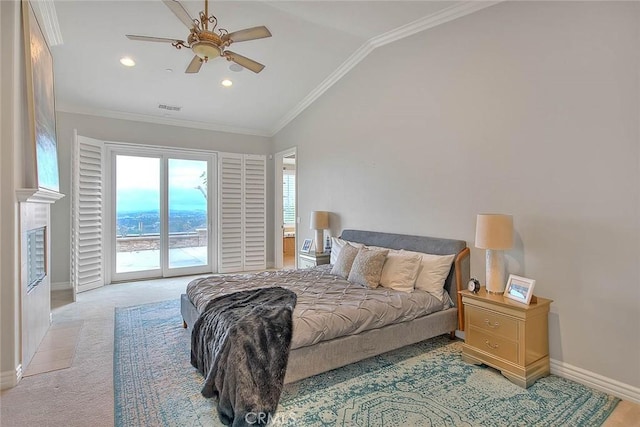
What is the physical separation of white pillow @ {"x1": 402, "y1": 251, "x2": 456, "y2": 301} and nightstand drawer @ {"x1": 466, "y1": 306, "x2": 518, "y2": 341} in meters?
0.37

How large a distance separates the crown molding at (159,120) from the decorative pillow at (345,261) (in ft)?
13.0

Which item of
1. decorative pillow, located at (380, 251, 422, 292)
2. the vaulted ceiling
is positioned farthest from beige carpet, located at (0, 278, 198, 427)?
the vaulted ceiling

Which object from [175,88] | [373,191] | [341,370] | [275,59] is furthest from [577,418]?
[175,88]

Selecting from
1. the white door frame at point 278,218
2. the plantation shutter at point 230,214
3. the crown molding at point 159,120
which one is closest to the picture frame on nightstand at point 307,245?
the white door frame at point 278,218

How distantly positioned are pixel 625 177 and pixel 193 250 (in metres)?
6.16

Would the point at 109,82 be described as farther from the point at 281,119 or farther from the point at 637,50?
the point at 637,50

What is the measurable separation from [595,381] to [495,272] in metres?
1.00

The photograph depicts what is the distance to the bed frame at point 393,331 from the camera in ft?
7.79

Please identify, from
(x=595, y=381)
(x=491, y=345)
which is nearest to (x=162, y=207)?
(x=491, y=345)

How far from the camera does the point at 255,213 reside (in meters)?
6.71

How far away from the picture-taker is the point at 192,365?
8.92 ft

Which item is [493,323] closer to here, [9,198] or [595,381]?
[595,381]

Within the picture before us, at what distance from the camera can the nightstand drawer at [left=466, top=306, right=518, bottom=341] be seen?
2.53 metres

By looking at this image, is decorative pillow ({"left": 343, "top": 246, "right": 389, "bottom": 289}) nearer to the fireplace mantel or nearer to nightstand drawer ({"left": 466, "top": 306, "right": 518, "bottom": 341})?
nightstand drawer ({"left": 466, "top": 306, "right": 518, "bottom": 341})
